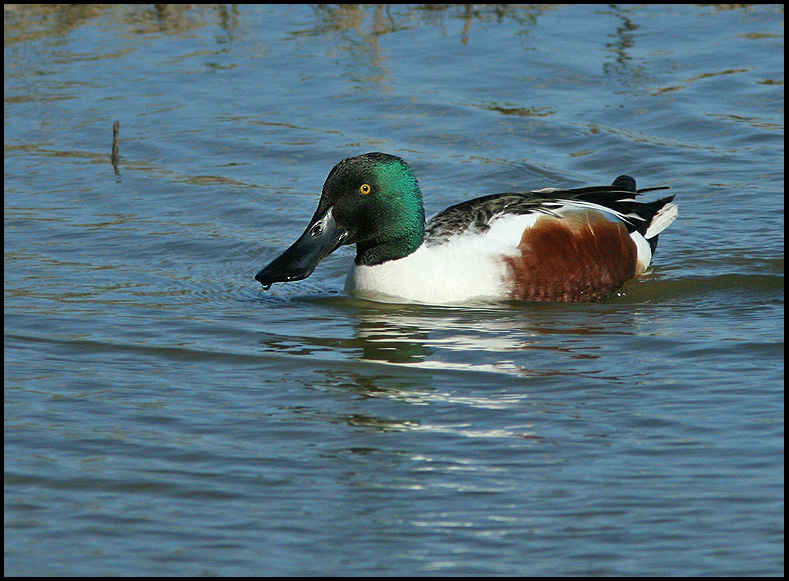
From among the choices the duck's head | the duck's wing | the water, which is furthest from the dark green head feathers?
the water

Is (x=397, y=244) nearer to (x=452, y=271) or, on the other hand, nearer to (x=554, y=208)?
(x=452, y=271)

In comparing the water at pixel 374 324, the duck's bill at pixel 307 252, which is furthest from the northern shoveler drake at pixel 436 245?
the water at pixel 374 324

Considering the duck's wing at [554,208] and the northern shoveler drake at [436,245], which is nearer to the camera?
the northern shoveler drake at [436,245]

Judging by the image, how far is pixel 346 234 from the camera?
21.6ft

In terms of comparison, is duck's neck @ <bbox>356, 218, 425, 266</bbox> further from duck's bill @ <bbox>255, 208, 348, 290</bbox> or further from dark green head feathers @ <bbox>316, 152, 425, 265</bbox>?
duck's bill @ <bbox>255, 208, 348, 290</bbox>

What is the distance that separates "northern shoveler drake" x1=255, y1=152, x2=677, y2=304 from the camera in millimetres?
6488

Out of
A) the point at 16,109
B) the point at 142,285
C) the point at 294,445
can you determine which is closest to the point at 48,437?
the point at 294,445

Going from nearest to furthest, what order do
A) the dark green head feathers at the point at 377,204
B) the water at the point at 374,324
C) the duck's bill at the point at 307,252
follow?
the water at the point at 374,324, the duck's bill at the point at 307,252, the dark green head feathers at the point at 377,204

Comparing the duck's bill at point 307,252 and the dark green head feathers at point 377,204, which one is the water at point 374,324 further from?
the dark green head feathers at point 377,204

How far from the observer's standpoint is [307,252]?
21.1 feet

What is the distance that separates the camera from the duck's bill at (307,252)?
20.9ft

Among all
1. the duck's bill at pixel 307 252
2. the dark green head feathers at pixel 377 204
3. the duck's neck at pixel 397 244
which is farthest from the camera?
the duck's neck at pixel 397 244

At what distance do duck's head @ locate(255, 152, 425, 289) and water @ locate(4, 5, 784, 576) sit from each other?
261 millimetres

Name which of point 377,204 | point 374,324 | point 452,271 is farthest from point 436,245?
point 374,324
